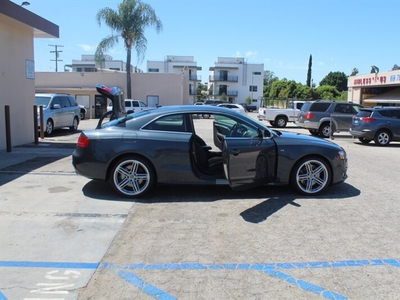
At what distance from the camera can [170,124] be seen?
6.25m

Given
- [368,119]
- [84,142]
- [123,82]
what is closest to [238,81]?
[123,82]

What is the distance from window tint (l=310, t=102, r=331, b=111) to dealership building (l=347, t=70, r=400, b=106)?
1904cm

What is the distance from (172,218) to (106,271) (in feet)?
5.39

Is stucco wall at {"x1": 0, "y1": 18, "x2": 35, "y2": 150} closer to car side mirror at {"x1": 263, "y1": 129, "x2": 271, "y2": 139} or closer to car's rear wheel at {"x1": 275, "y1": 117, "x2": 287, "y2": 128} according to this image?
car side mirror at {"x1": 263, "y1": 129, "x2": 271, "y2": 139}

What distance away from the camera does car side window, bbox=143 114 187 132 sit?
6230mm

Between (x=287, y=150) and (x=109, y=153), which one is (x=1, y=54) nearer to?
(x=109, y=153)

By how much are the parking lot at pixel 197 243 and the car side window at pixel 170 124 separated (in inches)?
45.4

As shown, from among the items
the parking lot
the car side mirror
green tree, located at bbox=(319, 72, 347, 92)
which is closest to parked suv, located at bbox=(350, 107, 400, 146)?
the parking lot

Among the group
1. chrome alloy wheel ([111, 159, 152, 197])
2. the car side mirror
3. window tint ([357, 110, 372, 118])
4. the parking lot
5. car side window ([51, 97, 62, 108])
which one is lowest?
the parking lot

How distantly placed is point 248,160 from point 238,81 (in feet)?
265

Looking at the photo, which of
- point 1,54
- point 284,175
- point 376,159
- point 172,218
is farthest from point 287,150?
point 1,54

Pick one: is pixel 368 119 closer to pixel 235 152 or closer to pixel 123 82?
pixel 235 152

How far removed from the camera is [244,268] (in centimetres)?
379

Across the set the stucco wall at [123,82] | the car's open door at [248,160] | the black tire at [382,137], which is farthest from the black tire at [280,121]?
the car's open door at [248,160]
